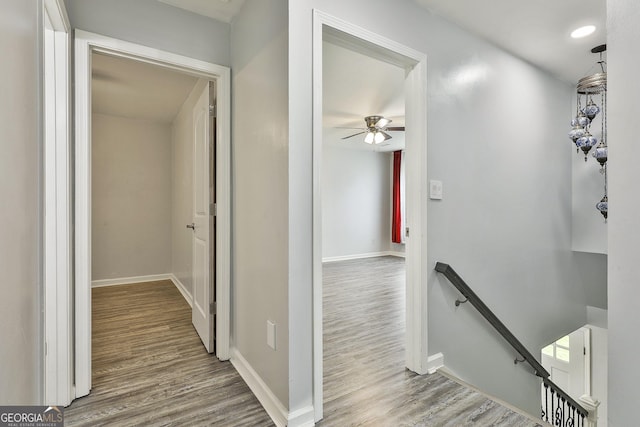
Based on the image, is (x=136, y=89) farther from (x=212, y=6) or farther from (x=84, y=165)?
(x=84, y=165)

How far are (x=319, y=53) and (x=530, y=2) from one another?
68.5 inches

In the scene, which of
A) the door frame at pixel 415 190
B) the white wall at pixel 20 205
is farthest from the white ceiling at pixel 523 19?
the white wall at pixel 20 205

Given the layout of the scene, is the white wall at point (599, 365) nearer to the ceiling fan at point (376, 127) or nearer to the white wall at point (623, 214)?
the ceiling fan at point (376, 127)

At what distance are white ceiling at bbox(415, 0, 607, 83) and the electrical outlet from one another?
2414 mm

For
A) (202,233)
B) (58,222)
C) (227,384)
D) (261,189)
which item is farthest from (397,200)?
(58,222)

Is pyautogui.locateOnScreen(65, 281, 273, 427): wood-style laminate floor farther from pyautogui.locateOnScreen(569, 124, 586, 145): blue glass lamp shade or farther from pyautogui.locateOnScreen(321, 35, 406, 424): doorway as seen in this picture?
pyautogui.locateOnScreen(569, 124, 586, 145): blue glass lamp shade

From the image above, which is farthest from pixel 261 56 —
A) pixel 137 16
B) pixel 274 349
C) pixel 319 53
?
pixel 274 349

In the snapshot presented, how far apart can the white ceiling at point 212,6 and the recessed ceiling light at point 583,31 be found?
2.74 metres

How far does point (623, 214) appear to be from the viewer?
0.63 meters

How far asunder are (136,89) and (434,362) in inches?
166

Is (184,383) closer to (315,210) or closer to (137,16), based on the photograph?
(315,210)

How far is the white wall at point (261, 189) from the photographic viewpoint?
1.64 m

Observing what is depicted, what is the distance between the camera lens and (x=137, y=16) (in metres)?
2.01

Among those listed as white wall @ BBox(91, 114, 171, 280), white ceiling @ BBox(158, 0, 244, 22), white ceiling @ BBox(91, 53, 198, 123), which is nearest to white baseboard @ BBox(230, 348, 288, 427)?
white ceiling @ BBox(91, 53, 198, 123)
